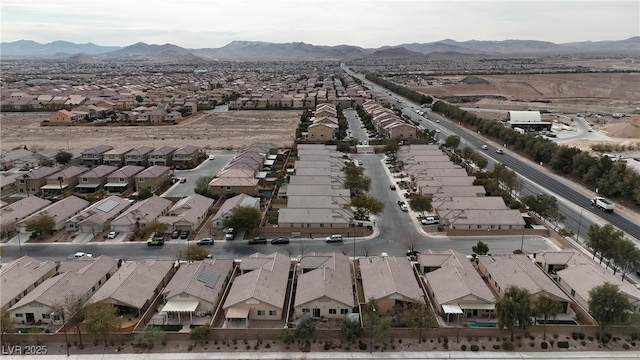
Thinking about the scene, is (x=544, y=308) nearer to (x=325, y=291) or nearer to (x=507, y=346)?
(x=507, y=346)

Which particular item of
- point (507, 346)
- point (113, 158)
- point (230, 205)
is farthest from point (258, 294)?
point (113, 158)

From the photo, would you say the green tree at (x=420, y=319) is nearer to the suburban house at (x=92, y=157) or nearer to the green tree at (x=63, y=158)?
the suburban house at (x=92, y=157)

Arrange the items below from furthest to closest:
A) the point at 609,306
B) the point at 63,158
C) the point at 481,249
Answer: the point at 63,158
the point at 481,249
the point at 609,306

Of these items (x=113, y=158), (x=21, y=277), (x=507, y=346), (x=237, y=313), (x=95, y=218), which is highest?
(x=113, y=158)

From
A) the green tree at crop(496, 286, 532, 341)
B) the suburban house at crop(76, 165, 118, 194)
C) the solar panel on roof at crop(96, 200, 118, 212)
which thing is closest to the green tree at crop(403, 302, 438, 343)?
the green tree at crop(496, 286, 532, 341)

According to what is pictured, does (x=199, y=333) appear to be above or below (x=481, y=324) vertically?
above

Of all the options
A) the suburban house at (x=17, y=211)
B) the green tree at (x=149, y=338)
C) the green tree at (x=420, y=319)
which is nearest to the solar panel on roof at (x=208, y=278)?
the green tree at (x=149, y=338)
